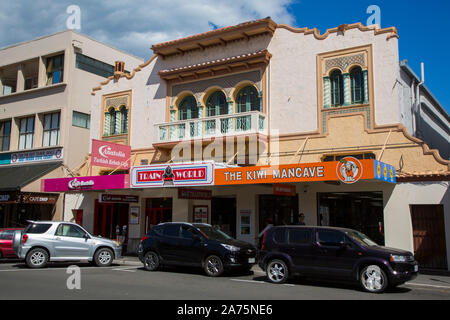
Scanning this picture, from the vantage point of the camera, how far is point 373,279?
1082cm

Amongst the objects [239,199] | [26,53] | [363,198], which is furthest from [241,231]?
[26,53]

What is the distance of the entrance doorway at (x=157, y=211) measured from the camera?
22.4 metres

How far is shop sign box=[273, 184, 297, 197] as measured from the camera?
1655 centimetres

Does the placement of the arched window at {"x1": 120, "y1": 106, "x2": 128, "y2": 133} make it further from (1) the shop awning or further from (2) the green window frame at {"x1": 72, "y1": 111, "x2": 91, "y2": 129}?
(1) the shop awning

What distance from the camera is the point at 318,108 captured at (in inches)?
729

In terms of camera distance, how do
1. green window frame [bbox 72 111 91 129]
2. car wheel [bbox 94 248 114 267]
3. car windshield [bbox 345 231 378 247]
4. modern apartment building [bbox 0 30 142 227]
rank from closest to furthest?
1. car windshield [bbox 345 231 378 247]
2. car wheel [bbox 94 248 114 267]
3. modern apartment building [bbox 0 30 142 227]
4. green window frame [bbox 72 111 91 129]

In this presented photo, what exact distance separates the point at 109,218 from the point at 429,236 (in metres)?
16.3

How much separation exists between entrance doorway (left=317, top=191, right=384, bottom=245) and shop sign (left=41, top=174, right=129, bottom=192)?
860cm

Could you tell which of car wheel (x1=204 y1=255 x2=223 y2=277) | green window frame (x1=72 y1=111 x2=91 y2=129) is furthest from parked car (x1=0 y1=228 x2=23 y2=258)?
green window frame (x1=72 y1=111 x2=91 y2=129)

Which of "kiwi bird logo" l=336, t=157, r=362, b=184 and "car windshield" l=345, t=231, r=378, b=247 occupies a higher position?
"kiwi bird logo" l=336, t=157, r=362, b=184

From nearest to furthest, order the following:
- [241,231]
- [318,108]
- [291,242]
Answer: [291,242] → [318,108] → [241,231]

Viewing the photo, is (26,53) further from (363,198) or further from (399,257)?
(399,257)

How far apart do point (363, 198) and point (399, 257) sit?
6.84m
